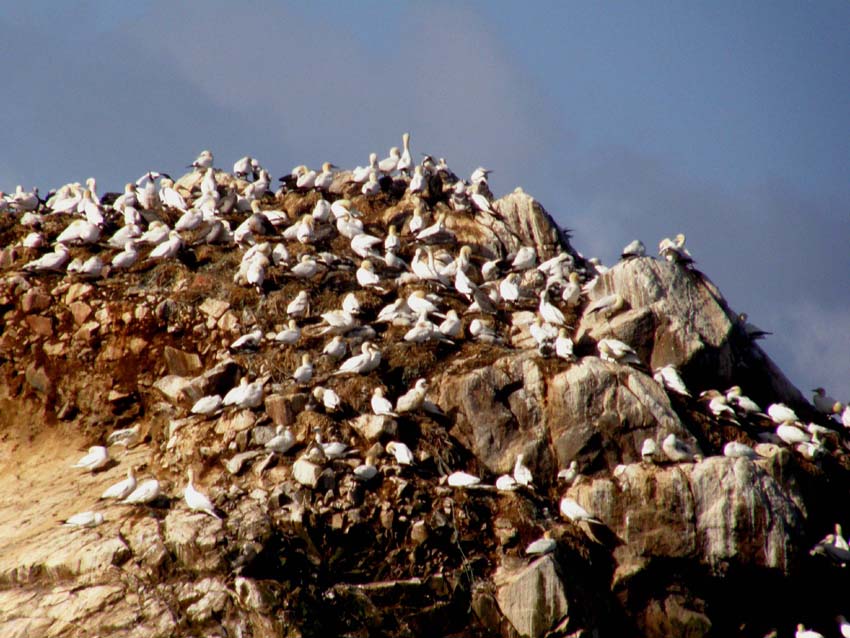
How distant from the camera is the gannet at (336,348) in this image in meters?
21.0

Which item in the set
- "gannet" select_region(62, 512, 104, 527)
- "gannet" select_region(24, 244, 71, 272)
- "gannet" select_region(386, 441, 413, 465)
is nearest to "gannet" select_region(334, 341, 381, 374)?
"gannet" select_region(386, 441, 413, 465)

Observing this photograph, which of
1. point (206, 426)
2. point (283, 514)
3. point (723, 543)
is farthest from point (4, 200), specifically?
point (723, 543)

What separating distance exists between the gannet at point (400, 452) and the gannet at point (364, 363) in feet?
7.12

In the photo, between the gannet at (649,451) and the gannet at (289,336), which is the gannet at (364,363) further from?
the gannet at (649,451)

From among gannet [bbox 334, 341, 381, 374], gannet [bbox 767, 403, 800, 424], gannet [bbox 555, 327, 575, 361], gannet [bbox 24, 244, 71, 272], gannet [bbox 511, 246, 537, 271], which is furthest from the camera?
gannet [bbox 511, 246, 537, 271]

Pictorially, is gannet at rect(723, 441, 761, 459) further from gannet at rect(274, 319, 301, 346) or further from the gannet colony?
gannet at rect(274, 319, 301, 346)

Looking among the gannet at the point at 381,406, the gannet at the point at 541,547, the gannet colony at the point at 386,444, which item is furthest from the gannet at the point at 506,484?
the gannet at the point at 381,406

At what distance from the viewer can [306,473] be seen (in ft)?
57.7

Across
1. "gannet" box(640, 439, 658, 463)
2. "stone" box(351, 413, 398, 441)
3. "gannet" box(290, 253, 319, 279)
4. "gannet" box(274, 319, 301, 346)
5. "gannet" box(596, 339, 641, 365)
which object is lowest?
"stone" box(351, 413, 398, 441)

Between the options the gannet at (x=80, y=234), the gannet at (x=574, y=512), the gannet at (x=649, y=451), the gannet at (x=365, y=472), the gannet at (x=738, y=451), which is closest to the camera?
the gannet at (x=365, y=472)

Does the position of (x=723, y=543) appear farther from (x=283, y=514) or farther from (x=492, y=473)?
(x=283, y=514)

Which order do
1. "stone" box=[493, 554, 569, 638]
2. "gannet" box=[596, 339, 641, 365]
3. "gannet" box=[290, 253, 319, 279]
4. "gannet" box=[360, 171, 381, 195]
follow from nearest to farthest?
"stone" box=[493, 554, 569, 638]
"gannet" box=[596, 339, 641, 365]
"gannet" box=[290, 253, 319, 279]
"gannet" box=[360, 171, 381, 195]

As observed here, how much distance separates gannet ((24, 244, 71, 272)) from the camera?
2369cm

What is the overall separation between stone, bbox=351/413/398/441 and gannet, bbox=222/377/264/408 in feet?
5.92
